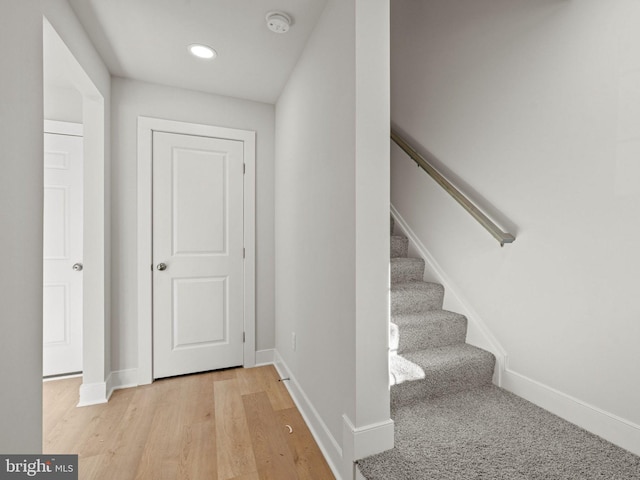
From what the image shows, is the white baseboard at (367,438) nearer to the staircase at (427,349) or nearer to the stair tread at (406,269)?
the staircase at (427,349)

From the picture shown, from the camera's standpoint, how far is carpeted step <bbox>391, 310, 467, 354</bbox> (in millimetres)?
1986

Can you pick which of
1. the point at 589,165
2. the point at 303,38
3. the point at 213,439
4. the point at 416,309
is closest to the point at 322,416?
the point at 213,439

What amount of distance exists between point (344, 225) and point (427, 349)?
118cm

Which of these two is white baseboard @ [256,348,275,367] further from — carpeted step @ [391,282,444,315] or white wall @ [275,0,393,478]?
carpeted step @ [391,282,444,315]

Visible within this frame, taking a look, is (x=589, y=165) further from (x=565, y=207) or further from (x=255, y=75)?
(x=255, y=75)

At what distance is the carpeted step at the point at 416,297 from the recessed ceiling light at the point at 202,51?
6.86ft

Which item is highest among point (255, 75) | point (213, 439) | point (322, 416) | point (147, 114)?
point (255, 75)

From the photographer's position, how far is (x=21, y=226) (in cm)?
112

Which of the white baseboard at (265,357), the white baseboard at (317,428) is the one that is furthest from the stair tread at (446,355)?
the white baseboard at (265,357)

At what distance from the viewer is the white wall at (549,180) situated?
1.41m

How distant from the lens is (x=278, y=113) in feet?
8.98

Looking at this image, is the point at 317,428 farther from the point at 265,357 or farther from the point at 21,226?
the point at 21,226

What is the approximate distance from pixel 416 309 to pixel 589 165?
1296 millimetres

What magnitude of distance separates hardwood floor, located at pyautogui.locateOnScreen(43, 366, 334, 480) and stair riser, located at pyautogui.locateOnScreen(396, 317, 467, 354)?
2.71ft
